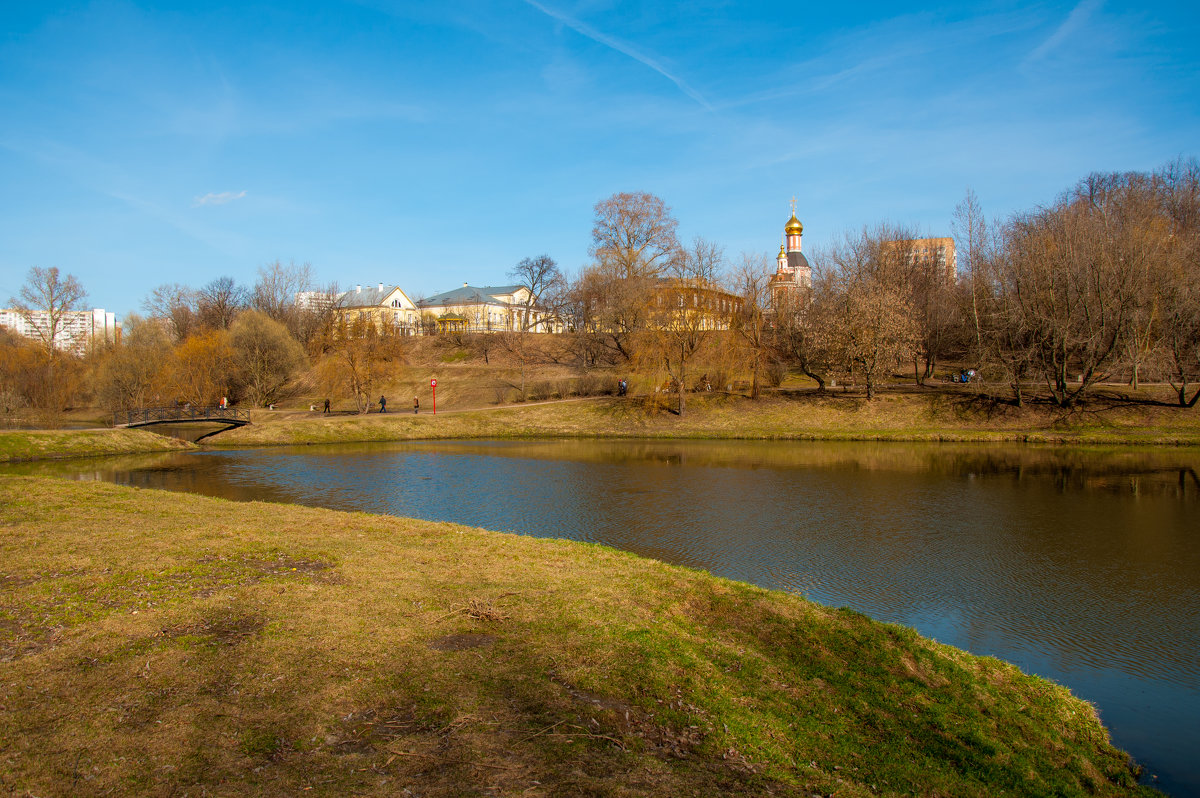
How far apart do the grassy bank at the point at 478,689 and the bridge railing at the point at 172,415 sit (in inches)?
1507

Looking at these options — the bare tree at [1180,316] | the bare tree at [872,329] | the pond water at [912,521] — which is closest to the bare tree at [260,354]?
the pond water at [912,521]

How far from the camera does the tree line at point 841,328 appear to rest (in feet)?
118

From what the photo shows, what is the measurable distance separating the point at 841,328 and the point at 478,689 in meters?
40.5

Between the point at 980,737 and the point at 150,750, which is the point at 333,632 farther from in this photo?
the point at 980,737

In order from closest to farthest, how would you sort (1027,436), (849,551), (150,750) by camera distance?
(150,750) → (849,551) → (1027,436)

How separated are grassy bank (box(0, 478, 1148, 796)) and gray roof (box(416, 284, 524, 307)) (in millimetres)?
95817

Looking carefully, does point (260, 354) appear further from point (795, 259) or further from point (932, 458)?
point (795, 259)

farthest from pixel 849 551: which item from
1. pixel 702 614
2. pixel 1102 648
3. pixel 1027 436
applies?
pixel 1027 436

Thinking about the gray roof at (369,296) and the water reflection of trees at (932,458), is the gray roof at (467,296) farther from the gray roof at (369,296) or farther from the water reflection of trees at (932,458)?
the water reflection of trees at (932,458)

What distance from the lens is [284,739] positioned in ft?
18.1

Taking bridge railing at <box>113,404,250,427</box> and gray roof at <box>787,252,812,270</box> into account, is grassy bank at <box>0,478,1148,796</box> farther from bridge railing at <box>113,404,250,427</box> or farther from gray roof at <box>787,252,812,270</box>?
gray roof at <box>787,252,812,270</box>

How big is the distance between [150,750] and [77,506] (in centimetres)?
1312

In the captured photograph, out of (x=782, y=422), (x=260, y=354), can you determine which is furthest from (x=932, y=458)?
(x=260, y=354)

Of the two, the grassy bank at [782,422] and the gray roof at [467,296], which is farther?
the gray roof at [467,296]
